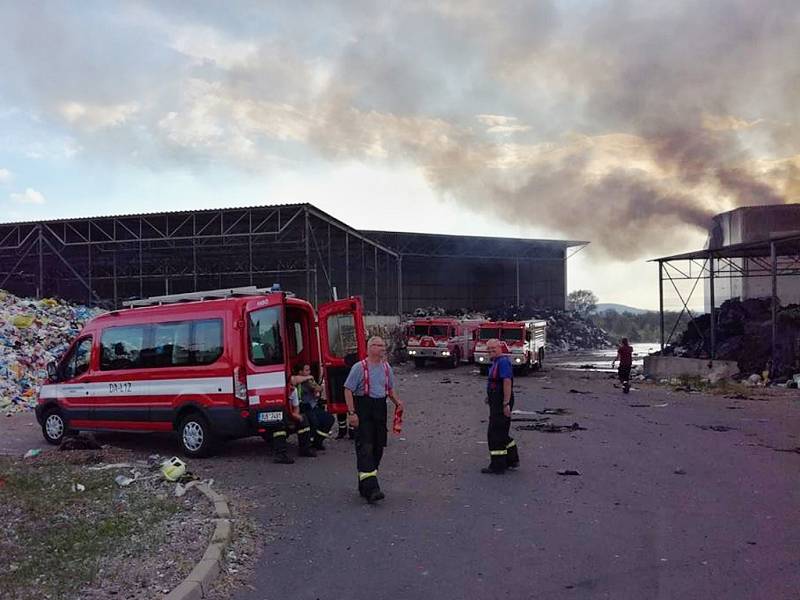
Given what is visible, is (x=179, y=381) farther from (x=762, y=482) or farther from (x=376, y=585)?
(x=762, y=482)

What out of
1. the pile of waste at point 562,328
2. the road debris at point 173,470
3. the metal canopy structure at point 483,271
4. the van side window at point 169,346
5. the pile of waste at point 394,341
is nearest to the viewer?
the road debris at point 173,470

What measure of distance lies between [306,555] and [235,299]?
15.3 ft

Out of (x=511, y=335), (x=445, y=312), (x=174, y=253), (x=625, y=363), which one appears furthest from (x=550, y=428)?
(x=445, y=312)

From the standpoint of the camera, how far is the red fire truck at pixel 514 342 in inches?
1049

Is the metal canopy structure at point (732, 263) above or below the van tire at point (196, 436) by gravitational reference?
above

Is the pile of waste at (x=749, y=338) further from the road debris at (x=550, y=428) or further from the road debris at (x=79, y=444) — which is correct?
the road debris at (x=79, y=444)

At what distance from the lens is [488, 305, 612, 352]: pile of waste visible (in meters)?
48.0

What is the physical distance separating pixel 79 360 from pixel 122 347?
1.11 metres

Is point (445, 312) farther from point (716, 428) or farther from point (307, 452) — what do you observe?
point (307, 452)

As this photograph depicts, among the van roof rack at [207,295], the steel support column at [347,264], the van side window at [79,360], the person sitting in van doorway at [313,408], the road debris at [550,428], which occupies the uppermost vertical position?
the steel support column at [347,264]

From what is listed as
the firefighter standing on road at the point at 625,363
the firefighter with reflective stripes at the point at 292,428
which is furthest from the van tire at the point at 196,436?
the firefighter standing on road at the point at 625,363

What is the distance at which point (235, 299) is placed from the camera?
9.22 metres

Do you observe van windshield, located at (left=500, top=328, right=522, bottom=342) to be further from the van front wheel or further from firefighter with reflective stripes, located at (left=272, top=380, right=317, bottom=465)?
the van front wheel

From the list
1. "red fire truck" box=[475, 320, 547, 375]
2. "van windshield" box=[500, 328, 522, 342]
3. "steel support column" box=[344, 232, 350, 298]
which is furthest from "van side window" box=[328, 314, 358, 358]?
"steel support column" box=[344, 232, 350, 298]
